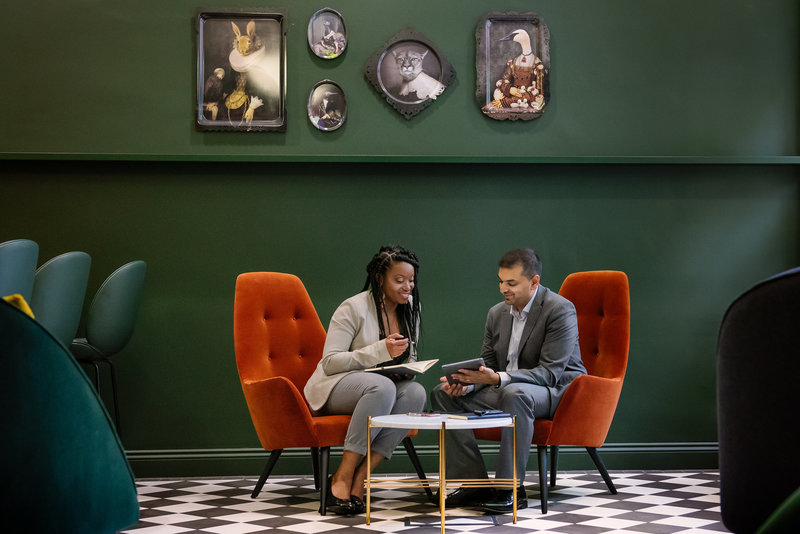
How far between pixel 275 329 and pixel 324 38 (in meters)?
1.75

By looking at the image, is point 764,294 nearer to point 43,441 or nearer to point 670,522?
point 43,441

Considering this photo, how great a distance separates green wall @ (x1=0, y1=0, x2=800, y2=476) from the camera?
4.61 metres

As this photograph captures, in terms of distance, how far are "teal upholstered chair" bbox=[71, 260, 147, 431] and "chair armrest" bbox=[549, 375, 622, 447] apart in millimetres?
2150

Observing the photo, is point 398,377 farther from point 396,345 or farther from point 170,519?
point 170,519

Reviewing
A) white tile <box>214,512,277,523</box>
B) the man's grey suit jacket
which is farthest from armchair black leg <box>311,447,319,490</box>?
the man's grey suit jacket

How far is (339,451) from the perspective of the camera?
15.0 ft

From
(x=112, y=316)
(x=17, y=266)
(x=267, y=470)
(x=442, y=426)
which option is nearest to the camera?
(x=17, y=266)

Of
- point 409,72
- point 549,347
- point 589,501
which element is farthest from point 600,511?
point 409,72

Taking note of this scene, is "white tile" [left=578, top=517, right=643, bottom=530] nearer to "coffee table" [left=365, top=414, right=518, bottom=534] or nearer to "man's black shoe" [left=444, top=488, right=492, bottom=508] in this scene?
"coffee table" [left=365, top=414, right=518, bottom=534]

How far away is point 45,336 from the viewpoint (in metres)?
1.58

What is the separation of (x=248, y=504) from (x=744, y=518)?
8.92 ft

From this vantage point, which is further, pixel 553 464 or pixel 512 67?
pixel 512 67

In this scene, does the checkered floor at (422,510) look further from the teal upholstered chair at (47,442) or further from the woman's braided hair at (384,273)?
the teal upholstered chair at (47,442)

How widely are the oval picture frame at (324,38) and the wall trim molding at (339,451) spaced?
2.25 m
